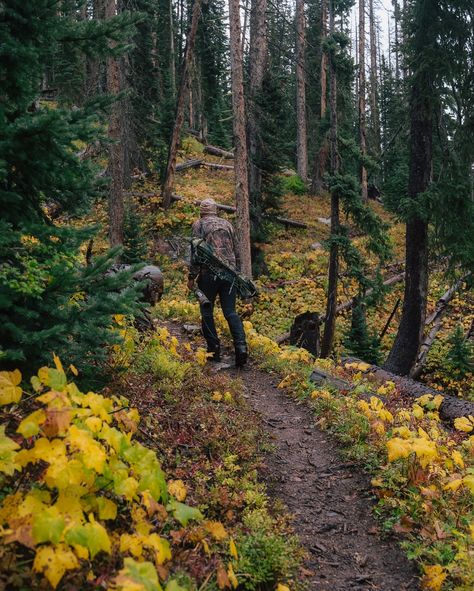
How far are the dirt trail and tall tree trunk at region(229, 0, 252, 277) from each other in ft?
27.6

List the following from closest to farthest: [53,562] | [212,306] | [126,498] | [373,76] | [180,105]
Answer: [53,562] < [126,498] < [212,306] < [180,105] < [373,76]

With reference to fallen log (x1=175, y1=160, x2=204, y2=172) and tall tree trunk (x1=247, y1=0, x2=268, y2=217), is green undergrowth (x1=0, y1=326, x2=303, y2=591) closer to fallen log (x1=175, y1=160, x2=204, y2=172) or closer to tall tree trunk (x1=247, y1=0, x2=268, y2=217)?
tall tree trunk (x1=247, y1=0, x2=268, y2=217)

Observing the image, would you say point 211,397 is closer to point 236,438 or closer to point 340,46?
point 236,438

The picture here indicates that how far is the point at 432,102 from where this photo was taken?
9570 mm

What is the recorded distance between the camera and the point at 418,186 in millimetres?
10141

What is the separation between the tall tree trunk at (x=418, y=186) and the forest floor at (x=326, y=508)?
5.57 meters

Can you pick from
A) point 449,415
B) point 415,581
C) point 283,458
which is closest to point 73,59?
point 283,458

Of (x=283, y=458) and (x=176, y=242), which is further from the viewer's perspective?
(x=176, y=242)

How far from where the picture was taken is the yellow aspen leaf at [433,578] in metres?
2.98

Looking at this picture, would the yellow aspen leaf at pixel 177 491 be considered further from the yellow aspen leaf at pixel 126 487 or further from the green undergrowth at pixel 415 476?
the green undergrowth at pixel 415 476

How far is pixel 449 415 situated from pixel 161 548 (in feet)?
22.2

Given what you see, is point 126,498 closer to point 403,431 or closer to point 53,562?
point 53,562

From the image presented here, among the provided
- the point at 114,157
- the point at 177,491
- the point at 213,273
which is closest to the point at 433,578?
the point at 177,491

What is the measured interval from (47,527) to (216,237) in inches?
223
